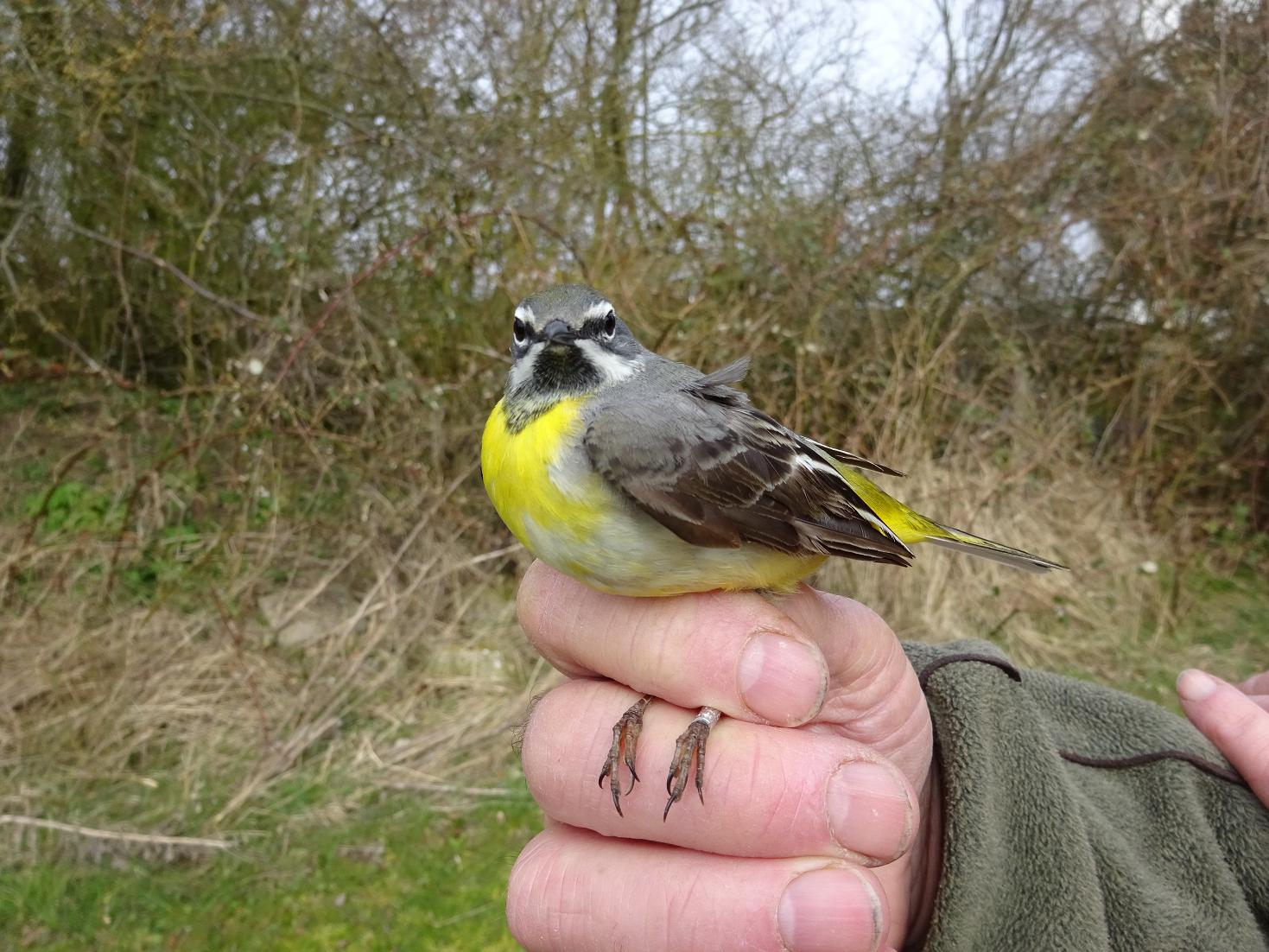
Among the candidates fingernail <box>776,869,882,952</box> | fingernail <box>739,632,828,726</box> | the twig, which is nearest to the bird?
fingernail <box>739,632,828,726</box>

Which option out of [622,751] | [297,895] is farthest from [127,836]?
[622,751]

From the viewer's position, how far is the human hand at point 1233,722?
5.27ft

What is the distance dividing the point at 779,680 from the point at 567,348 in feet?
2.56

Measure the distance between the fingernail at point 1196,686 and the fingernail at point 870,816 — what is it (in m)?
0.83

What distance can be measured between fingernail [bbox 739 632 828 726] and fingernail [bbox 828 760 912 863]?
14cm

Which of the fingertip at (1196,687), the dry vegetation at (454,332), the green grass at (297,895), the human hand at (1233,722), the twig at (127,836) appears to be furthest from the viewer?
the dry vegetation at (454,332)

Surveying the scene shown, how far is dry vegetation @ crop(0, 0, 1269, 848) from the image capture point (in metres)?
4.20

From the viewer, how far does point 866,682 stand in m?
1.68

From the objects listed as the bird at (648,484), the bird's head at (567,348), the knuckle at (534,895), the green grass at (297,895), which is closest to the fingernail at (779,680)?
the bird at (648,484)

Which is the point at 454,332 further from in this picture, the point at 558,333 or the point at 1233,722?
the point at 1233,722

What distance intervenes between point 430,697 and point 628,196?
4242 mm

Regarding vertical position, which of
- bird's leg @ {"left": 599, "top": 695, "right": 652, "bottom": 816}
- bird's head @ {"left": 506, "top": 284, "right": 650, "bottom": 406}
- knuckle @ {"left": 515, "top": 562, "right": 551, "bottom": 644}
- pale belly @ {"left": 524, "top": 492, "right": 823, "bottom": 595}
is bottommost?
bird's leg @ {"left": 599, "top": 695, "right": 652, "bottom": 816}

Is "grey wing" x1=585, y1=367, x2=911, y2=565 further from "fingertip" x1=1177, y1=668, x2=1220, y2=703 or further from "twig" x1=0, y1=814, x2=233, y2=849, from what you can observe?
"twig" x1=0, y1=814, x2=233, y2=849

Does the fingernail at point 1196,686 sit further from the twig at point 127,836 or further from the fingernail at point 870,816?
the twig at point 127,836
